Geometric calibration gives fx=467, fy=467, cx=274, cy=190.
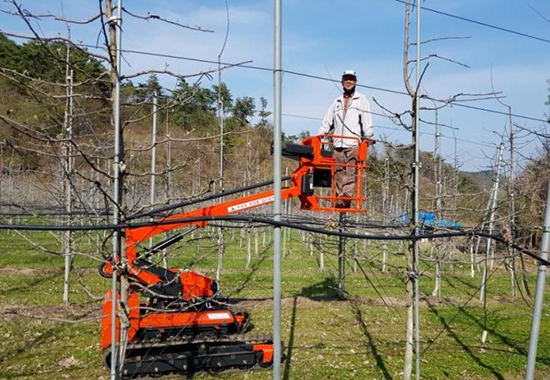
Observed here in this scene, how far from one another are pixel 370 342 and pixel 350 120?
12.9 feet

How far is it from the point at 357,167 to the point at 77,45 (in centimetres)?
373

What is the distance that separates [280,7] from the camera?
3.20 metres

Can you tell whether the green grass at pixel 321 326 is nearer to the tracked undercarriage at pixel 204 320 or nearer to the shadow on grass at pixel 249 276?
the shadow on grass at pixel 249 276

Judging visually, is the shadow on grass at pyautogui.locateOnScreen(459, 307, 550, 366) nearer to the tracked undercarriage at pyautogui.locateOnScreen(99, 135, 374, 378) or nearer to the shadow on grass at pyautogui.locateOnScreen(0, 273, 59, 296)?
the tracked undercarriage at pyautogui.locateOnScreen(99, 135, 374, 378)

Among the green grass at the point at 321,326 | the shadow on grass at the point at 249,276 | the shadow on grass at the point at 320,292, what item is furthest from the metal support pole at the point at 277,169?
the shadow on grass at the point at 249,276

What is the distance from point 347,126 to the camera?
6668 mm

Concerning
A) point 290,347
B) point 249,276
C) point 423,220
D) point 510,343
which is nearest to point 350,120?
point 423,220

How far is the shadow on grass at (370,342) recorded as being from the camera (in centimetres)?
678

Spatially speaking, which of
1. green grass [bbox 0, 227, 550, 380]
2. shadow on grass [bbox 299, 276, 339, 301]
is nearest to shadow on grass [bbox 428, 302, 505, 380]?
green grass [bbox 0, 227, 550, 380]

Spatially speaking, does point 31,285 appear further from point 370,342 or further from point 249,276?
point 370,342

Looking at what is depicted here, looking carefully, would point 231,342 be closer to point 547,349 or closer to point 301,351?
point 301,351

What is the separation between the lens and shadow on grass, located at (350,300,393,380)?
22.2 ft

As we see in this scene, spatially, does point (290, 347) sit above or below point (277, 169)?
below

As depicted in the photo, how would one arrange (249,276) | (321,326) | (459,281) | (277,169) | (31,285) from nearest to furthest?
(277,169) < (321,326) < (31,285) < (249,276) < (459,281)
